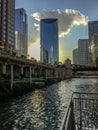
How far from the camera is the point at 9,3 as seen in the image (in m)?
182

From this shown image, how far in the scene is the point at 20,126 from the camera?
756 inches

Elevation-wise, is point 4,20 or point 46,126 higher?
point 4,20

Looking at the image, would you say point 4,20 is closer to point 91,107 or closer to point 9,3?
point 9,3

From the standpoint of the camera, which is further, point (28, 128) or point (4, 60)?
point (4, 60)

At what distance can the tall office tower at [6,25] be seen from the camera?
538 feet

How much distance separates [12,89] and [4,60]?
15.7 meters

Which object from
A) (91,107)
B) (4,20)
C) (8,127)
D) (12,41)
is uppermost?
(4,20)

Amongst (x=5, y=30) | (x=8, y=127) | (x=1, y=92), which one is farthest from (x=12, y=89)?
(x=5, y=30)

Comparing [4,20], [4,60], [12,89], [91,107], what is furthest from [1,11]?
[91,107]

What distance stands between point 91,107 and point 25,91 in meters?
39.0

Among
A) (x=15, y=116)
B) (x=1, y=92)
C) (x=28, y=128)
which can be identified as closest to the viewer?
(x=28, y=128)

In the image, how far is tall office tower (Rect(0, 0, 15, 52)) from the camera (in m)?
Answer: 164

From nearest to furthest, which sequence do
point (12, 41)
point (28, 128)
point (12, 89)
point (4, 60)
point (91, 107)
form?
point (91, 107) < point (28, 128) < point (12, 89) < point (4, 60) < point (12, 41)

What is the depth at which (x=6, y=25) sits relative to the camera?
17062 cm
